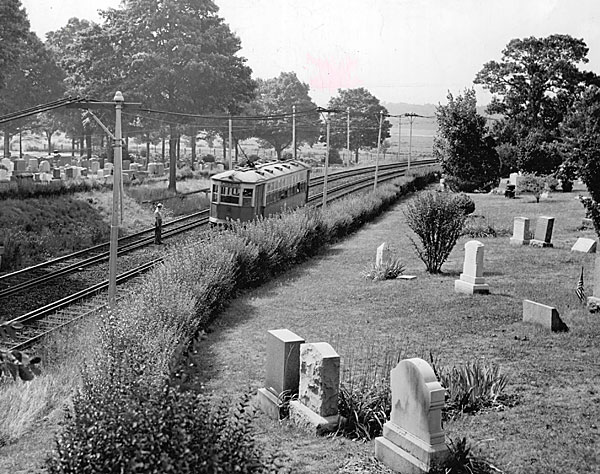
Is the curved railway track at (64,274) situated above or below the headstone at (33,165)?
below

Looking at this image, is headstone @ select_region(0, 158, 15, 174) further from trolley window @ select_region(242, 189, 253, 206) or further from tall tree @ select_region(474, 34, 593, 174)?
tall tree @ select_region(474, 34, 593, 174)

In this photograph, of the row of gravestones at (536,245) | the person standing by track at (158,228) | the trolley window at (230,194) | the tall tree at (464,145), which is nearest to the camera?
the row of gravestones at (536,245)

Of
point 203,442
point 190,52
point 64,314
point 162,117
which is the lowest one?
point 64,314

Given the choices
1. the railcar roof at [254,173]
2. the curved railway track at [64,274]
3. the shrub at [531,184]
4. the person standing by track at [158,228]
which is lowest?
the curved railway track at [64,274]

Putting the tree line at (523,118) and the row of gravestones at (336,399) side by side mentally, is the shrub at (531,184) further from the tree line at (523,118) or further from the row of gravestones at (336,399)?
the row of gravestones at (336,399)

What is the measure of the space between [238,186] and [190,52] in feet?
59.7

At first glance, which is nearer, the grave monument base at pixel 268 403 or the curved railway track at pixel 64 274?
the grave monument base at pixel 268 403

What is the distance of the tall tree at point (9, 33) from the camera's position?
118ft

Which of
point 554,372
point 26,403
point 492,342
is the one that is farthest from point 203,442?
point 492,342

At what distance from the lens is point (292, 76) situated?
314 feet

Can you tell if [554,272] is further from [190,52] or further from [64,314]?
[190,52]

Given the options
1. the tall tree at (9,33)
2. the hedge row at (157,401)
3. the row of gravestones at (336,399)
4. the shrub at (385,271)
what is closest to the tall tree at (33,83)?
the tall tree at (9,33)

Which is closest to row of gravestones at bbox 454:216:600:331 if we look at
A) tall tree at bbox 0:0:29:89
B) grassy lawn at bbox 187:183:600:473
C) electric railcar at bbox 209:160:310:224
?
grassy lawn at bbox 187:183:600:473

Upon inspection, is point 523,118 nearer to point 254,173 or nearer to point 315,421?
point 254,173
